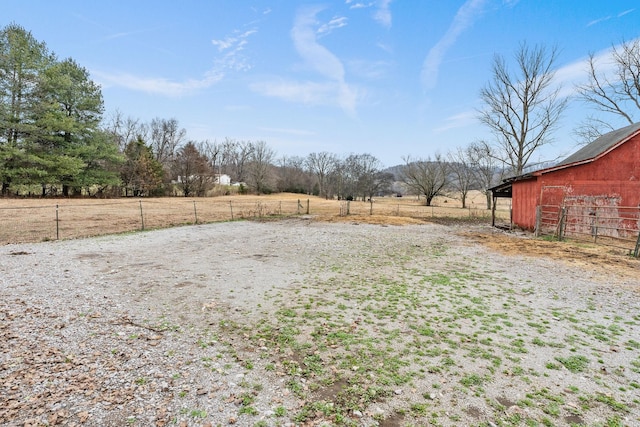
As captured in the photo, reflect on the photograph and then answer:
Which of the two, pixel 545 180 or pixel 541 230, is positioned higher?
pixel 545 180

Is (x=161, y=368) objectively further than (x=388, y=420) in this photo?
Yes

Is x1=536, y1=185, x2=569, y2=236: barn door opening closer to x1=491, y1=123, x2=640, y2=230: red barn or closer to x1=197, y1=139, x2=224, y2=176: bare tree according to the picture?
x1=491, y1=123, x2=640, y2=230: red barn

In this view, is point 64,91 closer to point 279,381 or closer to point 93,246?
point 93,246

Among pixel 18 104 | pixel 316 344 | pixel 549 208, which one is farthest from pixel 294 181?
pixel 316 344

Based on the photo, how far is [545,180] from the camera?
45.9 feet

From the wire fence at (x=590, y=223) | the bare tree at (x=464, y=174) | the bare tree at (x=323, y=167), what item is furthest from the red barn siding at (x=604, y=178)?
the bare tree at (x=323, y=167)

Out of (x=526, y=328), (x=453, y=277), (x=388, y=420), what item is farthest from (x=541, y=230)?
(x=388, y=420)

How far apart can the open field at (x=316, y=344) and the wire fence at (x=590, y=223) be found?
17.3ft

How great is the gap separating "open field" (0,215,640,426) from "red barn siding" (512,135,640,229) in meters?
6.99

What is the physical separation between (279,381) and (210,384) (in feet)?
2.29

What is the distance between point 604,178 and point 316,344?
16.0m

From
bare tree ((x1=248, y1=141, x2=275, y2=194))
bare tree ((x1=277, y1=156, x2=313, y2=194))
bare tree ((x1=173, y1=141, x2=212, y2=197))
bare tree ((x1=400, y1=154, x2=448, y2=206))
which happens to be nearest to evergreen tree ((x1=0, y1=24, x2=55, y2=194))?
bare tree ((x1=173, y1=141, x2=212, y2=197))

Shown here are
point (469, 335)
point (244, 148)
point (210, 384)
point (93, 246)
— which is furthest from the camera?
point (244, 148)

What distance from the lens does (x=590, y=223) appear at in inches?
508
